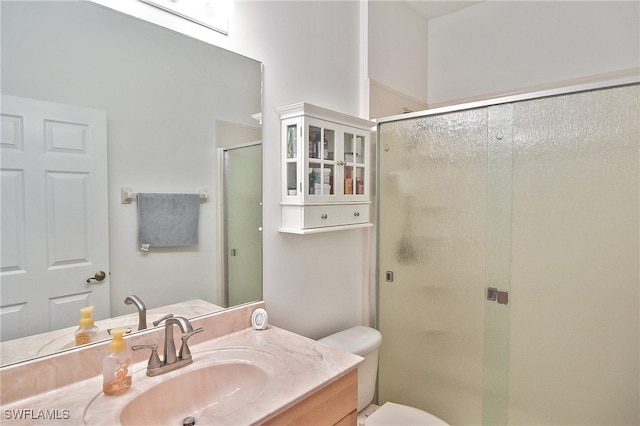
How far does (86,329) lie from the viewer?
106 centimetres

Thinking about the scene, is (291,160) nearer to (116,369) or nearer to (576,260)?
(116,369)

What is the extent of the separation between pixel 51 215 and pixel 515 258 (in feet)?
5.84

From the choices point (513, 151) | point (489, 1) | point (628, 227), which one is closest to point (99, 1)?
point (513, 151)

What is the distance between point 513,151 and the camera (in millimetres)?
1657

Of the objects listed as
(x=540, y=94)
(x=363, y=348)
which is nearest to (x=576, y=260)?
(x=540, y=94)

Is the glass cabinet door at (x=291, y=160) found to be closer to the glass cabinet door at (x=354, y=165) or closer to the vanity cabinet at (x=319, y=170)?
the vanity cabinet at (x=319, y=170)

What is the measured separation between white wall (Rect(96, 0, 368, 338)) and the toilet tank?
12cm

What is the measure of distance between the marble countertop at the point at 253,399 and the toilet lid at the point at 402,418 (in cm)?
57

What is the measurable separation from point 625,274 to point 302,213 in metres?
1.31

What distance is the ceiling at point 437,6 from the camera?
2.38 meters

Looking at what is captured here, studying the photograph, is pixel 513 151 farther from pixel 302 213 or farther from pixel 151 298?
pixel 151 298

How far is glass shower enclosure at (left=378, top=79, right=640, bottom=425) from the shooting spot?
1.46 metres

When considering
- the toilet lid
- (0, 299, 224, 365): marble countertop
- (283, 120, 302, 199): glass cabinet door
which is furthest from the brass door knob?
the toilet lid

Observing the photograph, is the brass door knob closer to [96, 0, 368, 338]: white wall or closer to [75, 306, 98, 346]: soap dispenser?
[75, 306, 98, 346]: soap dispenser
